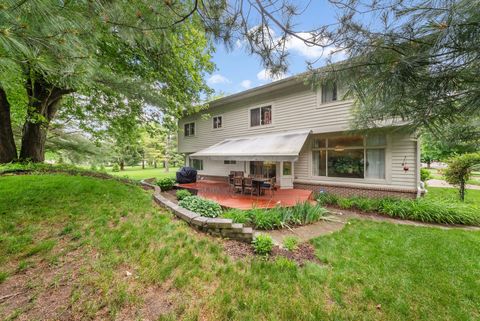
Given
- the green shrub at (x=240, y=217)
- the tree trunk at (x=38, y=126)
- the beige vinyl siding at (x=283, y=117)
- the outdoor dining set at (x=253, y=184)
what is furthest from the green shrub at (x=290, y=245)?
the tree trunk at (x=38, y=126)

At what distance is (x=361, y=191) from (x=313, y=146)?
148 inches

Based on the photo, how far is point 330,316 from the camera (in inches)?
118

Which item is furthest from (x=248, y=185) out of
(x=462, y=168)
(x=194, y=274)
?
(x=462, y=168)

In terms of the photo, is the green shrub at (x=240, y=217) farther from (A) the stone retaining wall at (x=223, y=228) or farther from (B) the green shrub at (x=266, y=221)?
(A) the stone retaining wall at (x=223, y=228)

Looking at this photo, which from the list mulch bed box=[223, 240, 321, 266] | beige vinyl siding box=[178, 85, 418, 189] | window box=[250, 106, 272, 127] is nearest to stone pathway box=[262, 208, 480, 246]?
mulch bed box=[223, 240, 321, 266]

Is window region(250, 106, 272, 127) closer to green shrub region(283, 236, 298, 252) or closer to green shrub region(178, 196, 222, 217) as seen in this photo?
green shrub region(178, 196, 222, 217)

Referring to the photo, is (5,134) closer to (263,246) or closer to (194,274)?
(194,274)

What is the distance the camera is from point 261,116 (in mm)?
14250

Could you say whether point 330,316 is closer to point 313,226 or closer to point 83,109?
point 313,226

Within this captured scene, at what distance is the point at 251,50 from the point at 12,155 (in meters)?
15.5

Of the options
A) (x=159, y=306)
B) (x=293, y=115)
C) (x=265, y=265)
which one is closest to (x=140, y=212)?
(x=159, y=306)

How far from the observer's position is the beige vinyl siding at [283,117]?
10727 millimetres

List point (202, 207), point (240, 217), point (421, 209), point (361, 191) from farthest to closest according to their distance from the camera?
point (361, 191) → point (421, 209) → point (202, 207) → point (240, 217)

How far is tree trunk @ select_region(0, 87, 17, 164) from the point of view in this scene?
32.6 feet
